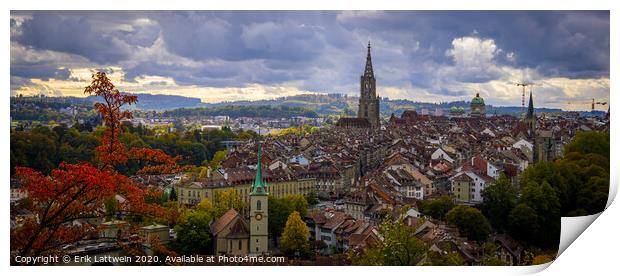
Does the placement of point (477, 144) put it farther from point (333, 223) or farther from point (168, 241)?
point (168, 241)

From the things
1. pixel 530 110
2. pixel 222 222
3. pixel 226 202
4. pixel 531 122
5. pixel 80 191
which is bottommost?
pixel 222 222

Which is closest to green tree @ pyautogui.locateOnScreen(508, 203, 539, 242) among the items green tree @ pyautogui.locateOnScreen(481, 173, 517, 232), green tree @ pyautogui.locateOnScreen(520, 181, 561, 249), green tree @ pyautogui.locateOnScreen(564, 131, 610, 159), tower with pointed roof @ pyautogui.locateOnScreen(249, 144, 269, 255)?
green tree @ pyautogui.locateOnScreen(520, 181, 561, 249)

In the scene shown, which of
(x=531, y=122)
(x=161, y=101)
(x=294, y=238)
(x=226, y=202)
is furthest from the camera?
(x=531, y=122)

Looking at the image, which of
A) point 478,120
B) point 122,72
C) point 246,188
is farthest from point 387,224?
point 478,120

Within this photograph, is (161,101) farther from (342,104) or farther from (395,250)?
(342,104)

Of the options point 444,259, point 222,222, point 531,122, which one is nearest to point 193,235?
point 222,222

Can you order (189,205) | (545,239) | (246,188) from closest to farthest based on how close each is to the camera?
(545,239), (189,205), (246,188)

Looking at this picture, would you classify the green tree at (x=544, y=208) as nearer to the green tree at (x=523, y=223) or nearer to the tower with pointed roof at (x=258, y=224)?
the green tree at (x=523, y=223)
